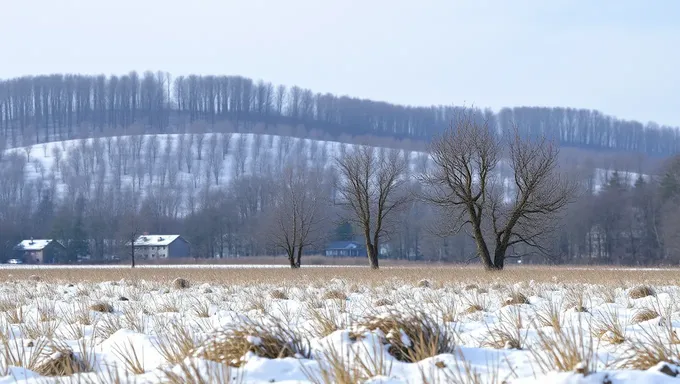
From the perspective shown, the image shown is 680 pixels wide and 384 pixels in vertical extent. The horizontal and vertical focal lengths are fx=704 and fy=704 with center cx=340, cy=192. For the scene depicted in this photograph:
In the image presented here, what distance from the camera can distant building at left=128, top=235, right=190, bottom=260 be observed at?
9669cm

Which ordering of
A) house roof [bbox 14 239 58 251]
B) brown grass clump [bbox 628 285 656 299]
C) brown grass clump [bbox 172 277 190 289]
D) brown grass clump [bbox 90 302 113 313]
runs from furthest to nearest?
house roof [bbox 14 239 58 251] < brown grass clump [bbox 172 277 190 289] < brown grass clump [bbox 628 285 656 299] < brown grass clump [bbox 90 302 113 313]

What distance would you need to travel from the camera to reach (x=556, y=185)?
29.5m

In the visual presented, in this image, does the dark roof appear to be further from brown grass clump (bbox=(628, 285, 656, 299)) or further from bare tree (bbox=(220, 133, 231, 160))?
brown grass clump (bbox=(628, 285, 656, 299))

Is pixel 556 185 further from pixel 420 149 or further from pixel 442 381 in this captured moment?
pixel 420 149

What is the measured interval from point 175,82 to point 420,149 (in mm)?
71159

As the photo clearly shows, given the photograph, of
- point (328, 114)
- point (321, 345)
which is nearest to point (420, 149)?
point (328, 114)

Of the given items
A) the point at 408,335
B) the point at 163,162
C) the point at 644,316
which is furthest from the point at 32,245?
the point at 408,335

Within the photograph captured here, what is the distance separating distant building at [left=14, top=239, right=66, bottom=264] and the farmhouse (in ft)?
33.3

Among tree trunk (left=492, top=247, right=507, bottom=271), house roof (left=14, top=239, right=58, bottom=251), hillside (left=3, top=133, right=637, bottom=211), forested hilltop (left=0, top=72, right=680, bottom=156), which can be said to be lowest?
house roof (left=14, top=239, right=58, bottom=251)

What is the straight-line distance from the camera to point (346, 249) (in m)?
109

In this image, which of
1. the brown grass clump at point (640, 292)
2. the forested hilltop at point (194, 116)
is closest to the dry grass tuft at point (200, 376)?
the brown grass clump at point (640, 292)

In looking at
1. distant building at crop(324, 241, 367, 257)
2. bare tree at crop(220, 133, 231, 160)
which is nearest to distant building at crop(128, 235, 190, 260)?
distant building at crop(324, 241, 367, 257)

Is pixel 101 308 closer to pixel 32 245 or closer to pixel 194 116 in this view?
pixel 32 245

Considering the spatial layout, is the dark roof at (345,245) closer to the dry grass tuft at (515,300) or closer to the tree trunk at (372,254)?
the tree trunk at (372,254)
